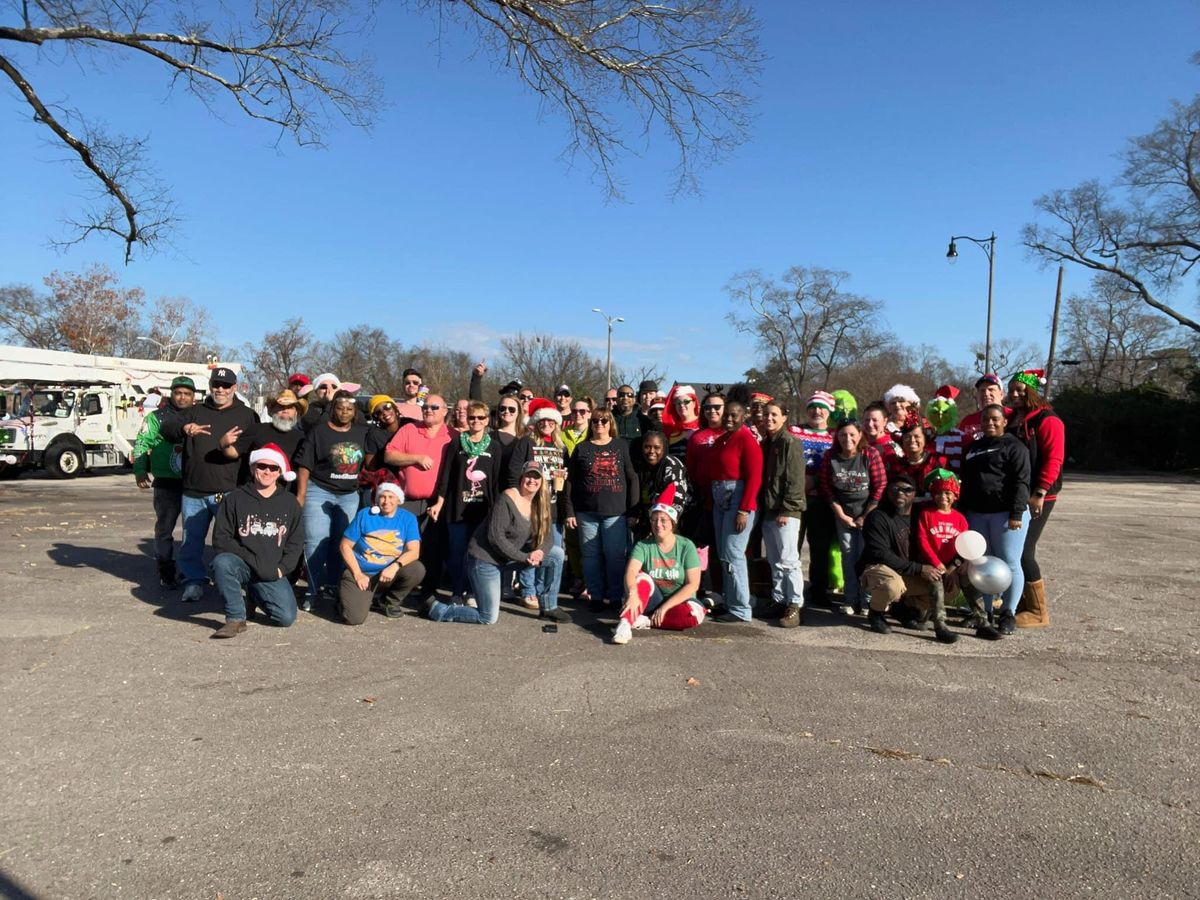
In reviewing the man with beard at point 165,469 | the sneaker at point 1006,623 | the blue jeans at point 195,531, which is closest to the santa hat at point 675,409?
the sneaker at point 1006,623

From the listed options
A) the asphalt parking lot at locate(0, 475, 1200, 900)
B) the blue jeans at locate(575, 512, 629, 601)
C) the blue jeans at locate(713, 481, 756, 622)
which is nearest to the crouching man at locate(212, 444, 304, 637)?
the asphalt parking lot at locate(0, 475, 1200, 900)

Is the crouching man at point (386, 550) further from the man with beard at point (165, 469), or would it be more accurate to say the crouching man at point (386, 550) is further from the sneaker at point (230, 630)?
the man with beard at point (165, 469)

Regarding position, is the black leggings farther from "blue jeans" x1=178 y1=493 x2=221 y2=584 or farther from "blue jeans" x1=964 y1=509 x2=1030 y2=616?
"blue jeans" x1=178 y1=493 x2=221 y2=584

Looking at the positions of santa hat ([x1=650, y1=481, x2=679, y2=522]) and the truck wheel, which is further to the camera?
the truck wheel

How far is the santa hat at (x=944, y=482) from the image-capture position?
20.0ft

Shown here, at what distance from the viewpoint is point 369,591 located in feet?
20.2

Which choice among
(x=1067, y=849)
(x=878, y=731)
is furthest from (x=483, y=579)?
(x=1067, y=849)

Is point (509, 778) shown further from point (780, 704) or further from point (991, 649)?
point (991, 649)

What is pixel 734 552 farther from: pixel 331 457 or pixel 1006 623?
pixel 331 457

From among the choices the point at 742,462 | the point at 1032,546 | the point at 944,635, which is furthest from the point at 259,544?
the point at 1032,546

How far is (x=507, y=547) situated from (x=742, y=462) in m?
1.98

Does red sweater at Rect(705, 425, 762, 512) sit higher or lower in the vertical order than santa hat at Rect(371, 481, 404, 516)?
higher

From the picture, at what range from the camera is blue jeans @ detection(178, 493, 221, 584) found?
6664 millimetres

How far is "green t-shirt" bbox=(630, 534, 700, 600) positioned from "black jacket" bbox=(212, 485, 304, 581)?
8.52 feet
